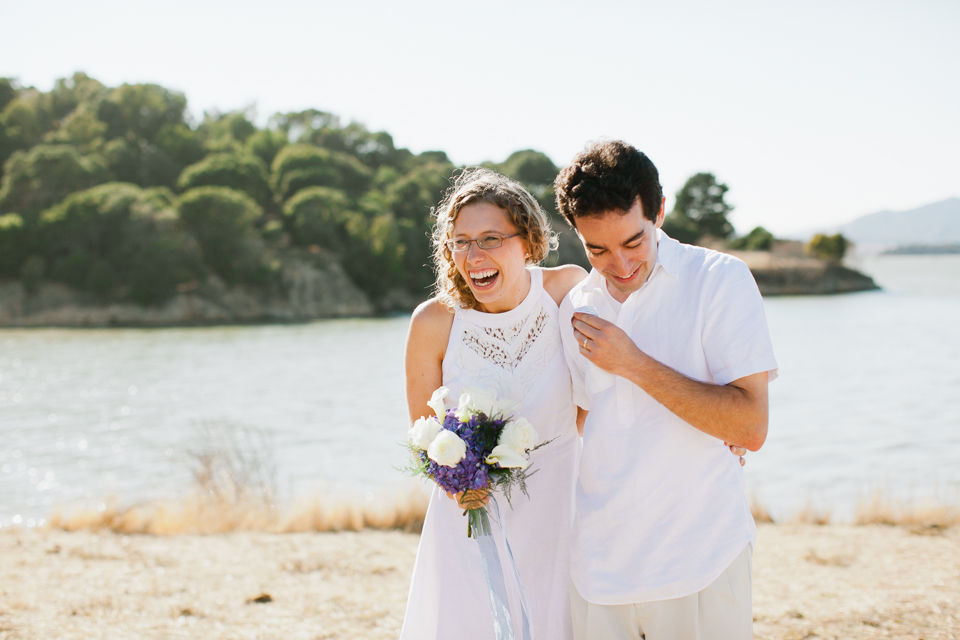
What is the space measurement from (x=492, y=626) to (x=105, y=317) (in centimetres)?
4548

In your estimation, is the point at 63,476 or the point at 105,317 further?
the point at 105,317

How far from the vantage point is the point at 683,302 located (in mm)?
2188

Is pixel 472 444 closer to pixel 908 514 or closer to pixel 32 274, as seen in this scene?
pixel 908 514

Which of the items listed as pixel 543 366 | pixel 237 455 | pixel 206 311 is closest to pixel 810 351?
pixel 237 455

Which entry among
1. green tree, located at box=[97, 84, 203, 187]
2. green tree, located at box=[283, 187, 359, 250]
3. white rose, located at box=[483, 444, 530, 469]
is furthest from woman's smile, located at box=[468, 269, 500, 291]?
green tree, located at box=[97, 84, 203, 187]

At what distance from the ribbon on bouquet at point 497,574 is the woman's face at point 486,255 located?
0.86 meters

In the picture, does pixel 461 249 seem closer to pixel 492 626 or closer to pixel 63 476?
pixel 492 626

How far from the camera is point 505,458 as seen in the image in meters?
2.38

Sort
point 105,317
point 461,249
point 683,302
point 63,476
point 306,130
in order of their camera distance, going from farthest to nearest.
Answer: point 306,130 → point 105,317 → point 63,476 → point 461,249 → point 683,302

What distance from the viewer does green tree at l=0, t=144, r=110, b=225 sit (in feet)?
156

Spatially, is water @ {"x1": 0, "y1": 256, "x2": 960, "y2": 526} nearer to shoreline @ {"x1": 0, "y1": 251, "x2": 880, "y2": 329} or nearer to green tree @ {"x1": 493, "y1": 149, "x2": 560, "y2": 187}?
shoreline @ {"x1": 0, "y1": 251, "x2": 880, "y2": 329}

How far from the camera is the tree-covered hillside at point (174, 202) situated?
143 ft

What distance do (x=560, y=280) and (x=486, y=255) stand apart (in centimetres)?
54

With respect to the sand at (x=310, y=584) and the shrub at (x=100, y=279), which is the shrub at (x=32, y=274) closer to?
the shrub at (x=100, y=279)
